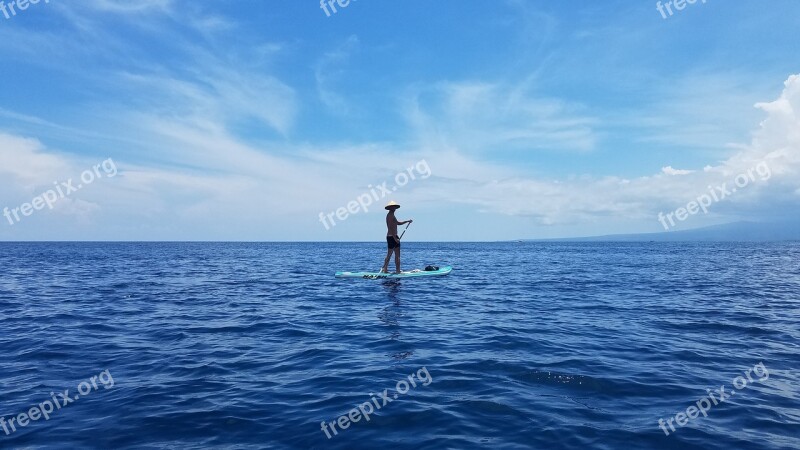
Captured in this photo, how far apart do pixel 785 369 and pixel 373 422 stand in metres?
8.59

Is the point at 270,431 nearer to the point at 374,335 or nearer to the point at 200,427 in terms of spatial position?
the point at 200,427
